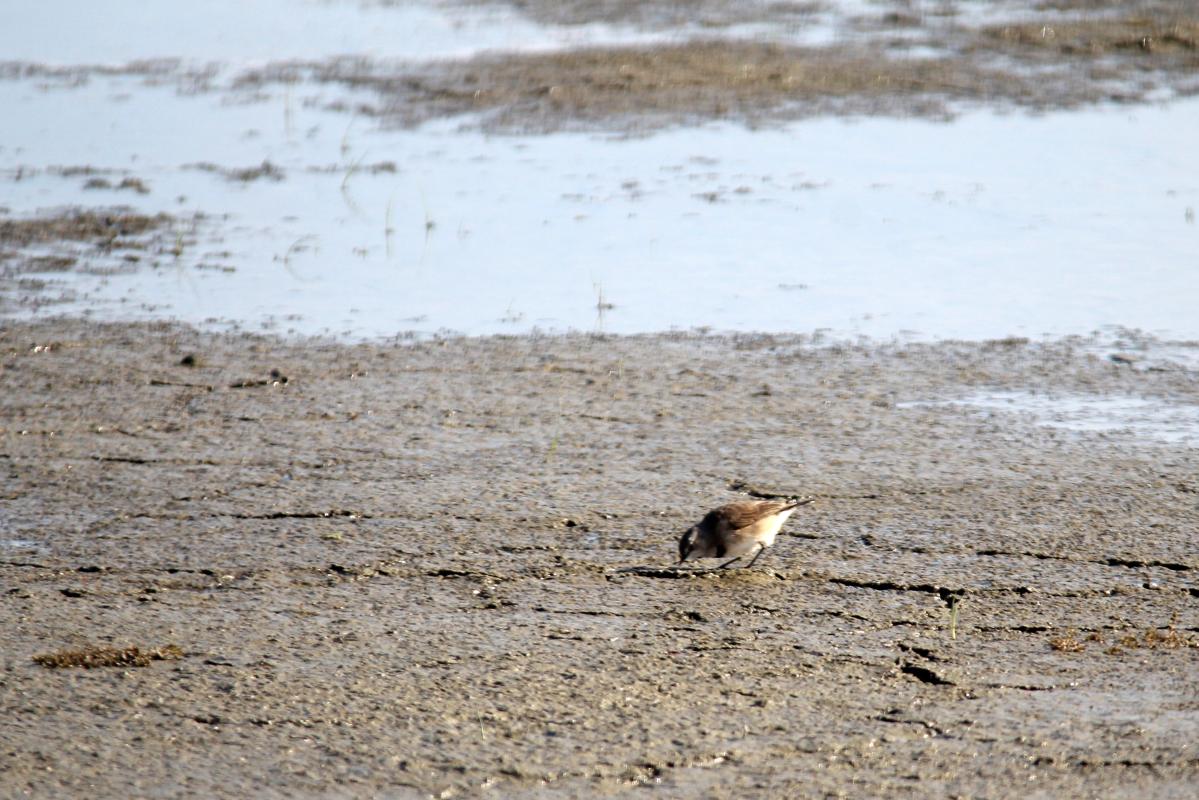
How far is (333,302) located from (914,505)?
4.06 metres

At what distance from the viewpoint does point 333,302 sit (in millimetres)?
9109

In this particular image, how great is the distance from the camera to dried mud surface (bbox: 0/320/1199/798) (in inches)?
168

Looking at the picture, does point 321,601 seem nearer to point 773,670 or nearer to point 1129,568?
point 773,670

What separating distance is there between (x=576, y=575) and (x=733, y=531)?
1.78 feet

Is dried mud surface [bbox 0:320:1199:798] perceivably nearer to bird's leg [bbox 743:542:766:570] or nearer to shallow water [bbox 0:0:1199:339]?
bird's leg [bbox 743:542:766:570]

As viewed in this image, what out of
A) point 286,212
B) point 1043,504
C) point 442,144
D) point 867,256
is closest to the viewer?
point 1043,504

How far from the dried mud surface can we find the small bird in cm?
12

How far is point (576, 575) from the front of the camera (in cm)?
551

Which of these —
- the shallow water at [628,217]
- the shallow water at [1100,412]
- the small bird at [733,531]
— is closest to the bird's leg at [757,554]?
the small bird at [733,531]

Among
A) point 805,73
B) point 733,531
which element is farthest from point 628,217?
point 733,531

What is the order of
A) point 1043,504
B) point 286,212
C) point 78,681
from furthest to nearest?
point 286,212 < point 1043,504 < point 78,681

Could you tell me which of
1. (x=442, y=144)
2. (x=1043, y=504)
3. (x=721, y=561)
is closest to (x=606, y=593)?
(x=721, y=561)

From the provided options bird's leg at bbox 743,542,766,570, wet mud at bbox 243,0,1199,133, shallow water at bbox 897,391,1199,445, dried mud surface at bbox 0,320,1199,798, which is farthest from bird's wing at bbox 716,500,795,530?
wet mud at bbox 243,0,1199,133

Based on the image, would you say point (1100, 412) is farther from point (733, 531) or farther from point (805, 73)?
point (805, 73)
